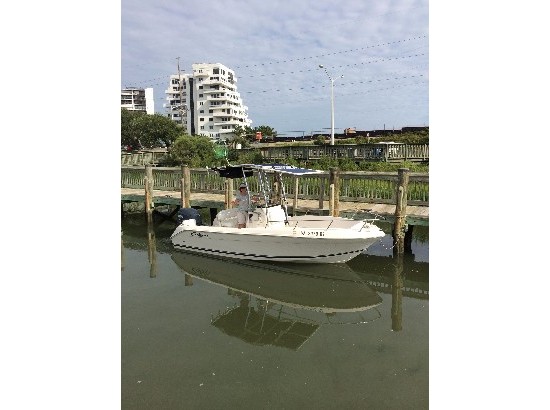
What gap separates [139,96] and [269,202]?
100 m

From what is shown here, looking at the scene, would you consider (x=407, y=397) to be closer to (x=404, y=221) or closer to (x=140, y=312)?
(x=140, y=312)

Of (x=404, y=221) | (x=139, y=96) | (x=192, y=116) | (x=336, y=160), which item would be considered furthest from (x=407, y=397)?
(x=139, y=96)

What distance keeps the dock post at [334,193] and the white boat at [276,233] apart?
1096 mm

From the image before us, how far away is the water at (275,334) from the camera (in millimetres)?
4734

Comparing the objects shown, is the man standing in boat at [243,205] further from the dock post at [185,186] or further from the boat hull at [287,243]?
the dock post at [185,186]

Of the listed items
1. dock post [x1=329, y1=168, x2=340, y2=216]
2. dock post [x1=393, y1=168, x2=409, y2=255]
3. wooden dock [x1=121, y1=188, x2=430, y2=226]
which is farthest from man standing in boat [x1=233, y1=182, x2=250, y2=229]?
dock post [x1=393, y1=168, x2=409, y2=255]

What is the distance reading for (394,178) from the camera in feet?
34.0

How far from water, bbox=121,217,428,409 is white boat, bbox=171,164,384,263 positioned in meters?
0.35

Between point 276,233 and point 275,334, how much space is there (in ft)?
9.87

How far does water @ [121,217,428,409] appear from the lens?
15.5ft

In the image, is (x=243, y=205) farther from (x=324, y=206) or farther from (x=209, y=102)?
(x=209, y=102)

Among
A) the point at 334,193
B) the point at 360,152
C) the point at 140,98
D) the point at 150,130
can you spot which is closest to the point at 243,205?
the point at 334,193

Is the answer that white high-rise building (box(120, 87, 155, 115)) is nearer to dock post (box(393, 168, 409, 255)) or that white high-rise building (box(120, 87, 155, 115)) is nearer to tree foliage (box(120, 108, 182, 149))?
tree foliage (box(120, 108, 182, 149))

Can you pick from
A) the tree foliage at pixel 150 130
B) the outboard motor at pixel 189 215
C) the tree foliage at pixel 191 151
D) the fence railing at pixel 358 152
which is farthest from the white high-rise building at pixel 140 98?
the outboard motor at pixel 189 215
